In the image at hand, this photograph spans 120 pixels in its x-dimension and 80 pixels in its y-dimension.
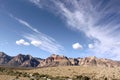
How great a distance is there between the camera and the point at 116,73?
192 feet

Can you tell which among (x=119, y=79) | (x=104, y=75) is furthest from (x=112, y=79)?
(x=104, y=75)

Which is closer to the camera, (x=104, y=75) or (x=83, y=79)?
(x=83, y=79)

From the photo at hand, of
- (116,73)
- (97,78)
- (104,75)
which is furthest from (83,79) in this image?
(116,73)

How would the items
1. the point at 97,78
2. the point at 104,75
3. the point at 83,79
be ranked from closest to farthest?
the point at 83,79 < the point at 97,78 < the point at 104,75

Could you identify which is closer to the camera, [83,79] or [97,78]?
[83,79]

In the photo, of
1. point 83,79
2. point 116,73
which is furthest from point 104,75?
point 83,79

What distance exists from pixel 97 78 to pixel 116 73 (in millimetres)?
8122

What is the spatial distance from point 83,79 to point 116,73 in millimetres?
14542

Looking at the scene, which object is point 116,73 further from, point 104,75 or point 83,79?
point 83,79

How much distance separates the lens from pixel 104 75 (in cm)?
5681

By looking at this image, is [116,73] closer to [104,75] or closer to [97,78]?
[104,75]

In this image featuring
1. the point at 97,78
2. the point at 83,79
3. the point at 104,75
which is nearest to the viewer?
the point at 83,79

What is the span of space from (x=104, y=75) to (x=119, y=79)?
636cm

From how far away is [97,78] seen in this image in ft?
175
